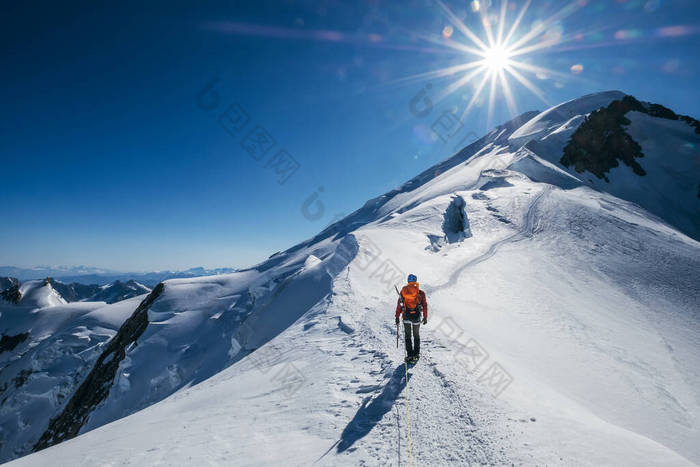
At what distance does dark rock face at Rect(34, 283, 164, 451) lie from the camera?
29.0 metres

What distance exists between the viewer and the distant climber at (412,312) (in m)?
7.51

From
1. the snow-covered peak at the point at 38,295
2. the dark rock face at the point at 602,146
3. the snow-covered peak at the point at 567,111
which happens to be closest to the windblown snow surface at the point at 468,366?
the dark rock face at the point at 602,146

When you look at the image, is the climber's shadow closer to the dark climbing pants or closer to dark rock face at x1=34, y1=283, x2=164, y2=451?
the dark climbing pants

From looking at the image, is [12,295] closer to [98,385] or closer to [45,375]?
[45,375]

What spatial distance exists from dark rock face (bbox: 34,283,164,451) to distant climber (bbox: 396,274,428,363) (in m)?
34.3

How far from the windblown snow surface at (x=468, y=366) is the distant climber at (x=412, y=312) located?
1.85ft

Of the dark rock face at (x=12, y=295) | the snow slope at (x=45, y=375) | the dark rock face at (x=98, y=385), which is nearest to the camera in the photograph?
the dark rock face at (x=98, y=385)

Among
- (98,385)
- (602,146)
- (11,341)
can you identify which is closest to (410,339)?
(98,385)

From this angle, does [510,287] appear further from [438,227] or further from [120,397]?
[120,397]

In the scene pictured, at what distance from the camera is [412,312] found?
7895 mm

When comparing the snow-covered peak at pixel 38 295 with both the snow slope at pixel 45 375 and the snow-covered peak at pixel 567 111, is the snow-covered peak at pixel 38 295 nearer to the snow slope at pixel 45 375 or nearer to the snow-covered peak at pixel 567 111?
the snow slope at pixel 45 375

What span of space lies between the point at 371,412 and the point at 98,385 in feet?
131

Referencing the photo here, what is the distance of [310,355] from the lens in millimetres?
8969

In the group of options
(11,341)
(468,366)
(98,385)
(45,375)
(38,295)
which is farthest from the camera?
(38,295)
